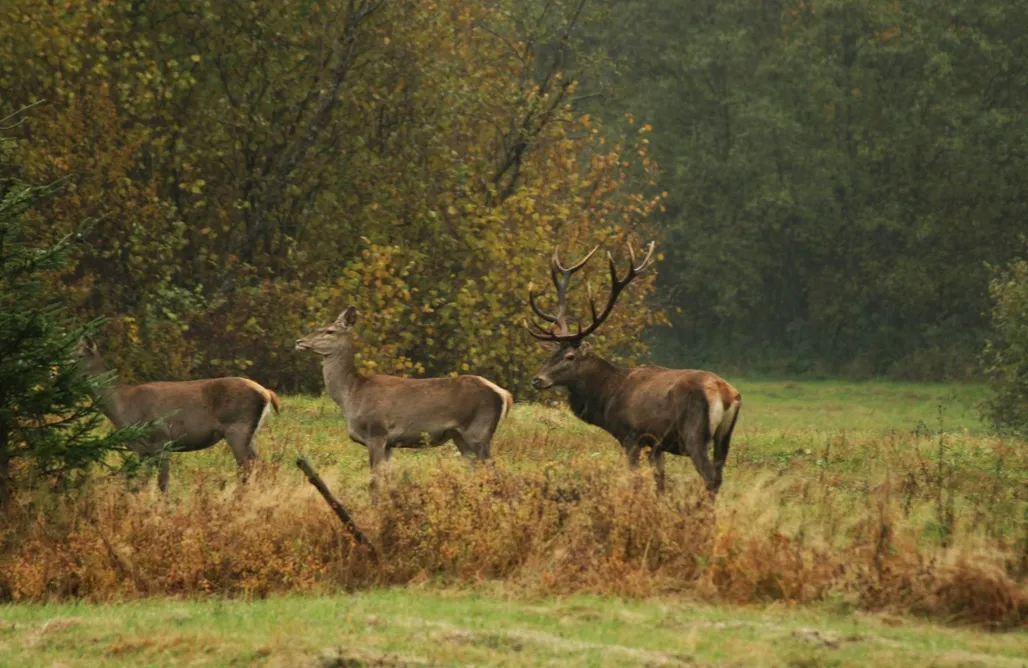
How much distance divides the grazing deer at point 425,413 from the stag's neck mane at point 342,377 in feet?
0.36

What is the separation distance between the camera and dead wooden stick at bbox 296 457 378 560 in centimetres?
1062

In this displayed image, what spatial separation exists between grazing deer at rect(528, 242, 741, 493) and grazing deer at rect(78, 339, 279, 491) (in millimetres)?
2806

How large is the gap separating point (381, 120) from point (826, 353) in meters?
27.6

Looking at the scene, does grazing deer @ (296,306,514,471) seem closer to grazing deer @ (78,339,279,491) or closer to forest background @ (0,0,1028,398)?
grazing deer @ (78,339,279,491)

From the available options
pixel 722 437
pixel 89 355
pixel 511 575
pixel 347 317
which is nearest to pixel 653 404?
pixel 722 437

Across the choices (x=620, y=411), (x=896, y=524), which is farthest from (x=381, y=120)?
(x=896, y=524)

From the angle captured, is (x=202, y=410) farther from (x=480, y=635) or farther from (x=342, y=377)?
(x=480, y=635)

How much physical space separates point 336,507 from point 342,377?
4.29m

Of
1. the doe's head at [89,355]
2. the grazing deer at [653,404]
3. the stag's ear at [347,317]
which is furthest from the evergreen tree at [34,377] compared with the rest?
the grazing deer at [653,404]

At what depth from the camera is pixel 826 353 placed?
170ft

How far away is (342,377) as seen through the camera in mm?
15062

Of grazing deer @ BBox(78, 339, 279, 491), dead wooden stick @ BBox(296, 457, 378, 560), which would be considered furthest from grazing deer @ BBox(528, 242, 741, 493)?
grazing deer @ BBox(78, 339, 279, 491)

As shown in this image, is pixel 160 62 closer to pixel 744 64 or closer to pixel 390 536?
pixel 390 536

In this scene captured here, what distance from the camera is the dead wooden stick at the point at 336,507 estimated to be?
10617 mm
